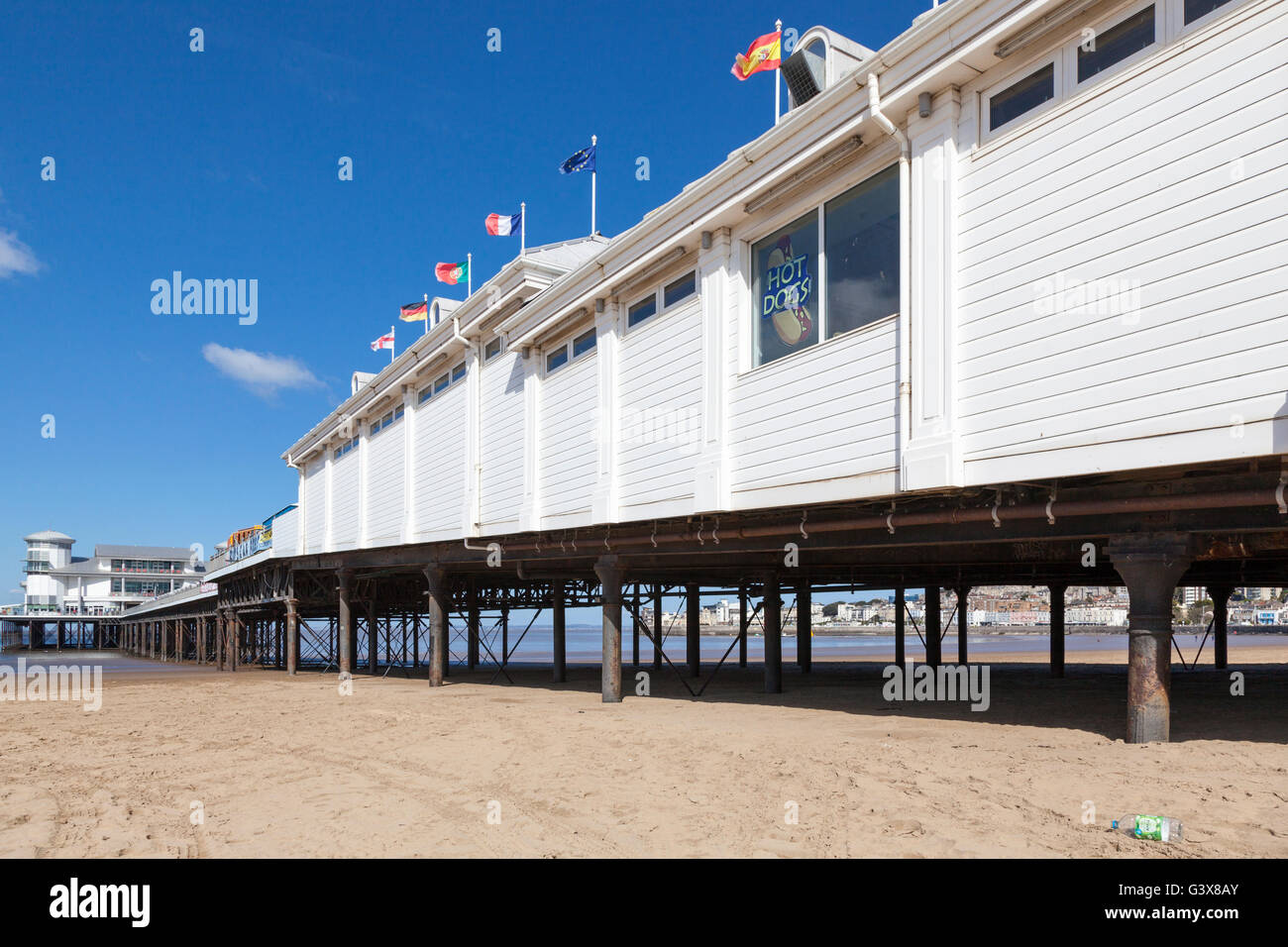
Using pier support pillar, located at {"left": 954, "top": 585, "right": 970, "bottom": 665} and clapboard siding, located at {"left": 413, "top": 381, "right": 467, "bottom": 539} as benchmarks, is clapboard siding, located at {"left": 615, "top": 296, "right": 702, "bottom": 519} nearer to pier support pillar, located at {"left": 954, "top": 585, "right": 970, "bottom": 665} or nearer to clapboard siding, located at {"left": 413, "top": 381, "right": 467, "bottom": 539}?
clapboard siding, located at {"left": 413, "top": 381, "right": 467, "bottom": 539}

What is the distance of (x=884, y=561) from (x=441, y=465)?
37.1 feet

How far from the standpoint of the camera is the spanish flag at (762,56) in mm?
12070

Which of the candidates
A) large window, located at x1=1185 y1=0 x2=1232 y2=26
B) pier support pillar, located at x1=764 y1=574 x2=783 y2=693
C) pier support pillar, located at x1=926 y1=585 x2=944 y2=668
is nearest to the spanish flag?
large window, located at x1=1185 y1=0 x2=1232 y2=26

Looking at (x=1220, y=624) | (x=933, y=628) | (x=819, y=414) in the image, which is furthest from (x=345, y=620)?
(x=1220, y=624)

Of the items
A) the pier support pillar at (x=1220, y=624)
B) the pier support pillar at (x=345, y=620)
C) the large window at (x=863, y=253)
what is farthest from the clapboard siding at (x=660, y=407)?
the pier support pillar at (x=1220, y=624)

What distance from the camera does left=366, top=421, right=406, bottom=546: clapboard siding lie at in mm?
25203

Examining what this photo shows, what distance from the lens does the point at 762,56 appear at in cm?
1218

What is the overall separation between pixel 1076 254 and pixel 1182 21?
2061mm

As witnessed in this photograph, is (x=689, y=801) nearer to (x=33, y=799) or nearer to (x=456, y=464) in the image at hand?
(x=33, y=799)

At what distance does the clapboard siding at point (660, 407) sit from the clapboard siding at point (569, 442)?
894mm

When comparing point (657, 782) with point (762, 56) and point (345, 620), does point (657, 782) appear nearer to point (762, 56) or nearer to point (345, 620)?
point (762, 56)
